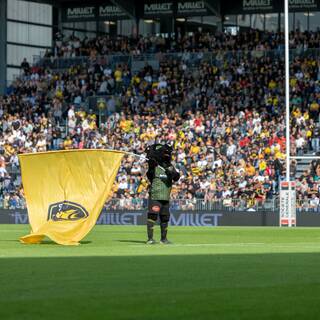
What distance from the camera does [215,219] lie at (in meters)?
41.2

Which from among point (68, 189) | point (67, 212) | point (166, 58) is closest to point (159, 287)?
point (67, 212)

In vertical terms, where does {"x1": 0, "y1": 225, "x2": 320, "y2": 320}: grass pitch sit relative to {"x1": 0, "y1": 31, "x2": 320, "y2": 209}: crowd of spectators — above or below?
below

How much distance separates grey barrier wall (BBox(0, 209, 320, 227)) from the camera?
39844 millimetres

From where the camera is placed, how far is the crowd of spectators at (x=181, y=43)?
5331 cm

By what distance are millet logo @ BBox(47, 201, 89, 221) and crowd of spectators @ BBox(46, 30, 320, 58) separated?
3055 centimetres

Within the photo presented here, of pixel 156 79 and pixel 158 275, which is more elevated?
pixel 156 79

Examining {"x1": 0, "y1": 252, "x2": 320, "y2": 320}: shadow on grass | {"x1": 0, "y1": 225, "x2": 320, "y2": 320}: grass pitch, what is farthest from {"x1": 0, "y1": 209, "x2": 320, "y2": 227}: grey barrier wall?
{"x1": 0, "y1": 252, "x2": 320, "y2": 320}: shadow on grass

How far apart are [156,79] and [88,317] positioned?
4534cm

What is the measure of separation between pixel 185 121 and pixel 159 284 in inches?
1431

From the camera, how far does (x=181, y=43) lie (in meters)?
57.0

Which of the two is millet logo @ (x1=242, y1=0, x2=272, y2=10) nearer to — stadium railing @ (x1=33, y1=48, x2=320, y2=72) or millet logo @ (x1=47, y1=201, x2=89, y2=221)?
stadium railing @ (x1=33, y1=48, x2=320, y2=72)

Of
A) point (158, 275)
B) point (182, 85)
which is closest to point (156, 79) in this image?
point (182, 85)

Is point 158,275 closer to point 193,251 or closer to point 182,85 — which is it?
point 193,251

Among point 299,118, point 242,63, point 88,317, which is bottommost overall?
point 88,317
